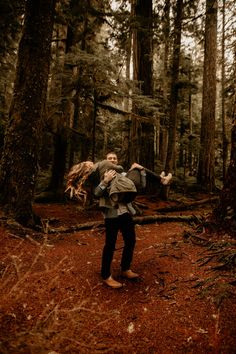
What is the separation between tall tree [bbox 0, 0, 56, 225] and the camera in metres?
Answer: 6.74

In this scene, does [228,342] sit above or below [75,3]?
below

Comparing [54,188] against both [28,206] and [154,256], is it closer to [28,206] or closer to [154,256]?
[28,206]

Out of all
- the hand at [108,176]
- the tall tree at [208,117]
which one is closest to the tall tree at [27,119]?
the hand at [108,176]

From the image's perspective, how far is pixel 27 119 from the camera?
6.84 metres

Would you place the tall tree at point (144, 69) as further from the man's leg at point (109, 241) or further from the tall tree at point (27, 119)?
the man's leg at point (109, 241)

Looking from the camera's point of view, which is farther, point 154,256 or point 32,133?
point 32,133

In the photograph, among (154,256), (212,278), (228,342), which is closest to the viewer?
(228,342)

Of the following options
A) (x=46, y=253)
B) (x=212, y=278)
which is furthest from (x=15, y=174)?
(x=212, y=278)

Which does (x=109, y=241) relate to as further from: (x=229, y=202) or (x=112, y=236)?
(x=229, y=202)

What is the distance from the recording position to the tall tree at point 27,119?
22.1 ft

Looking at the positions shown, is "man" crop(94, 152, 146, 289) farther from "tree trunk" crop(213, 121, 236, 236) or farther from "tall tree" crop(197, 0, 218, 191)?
"tall tree" crop(197, 0, 218, 191)

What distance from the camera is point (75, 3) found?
899 centimetres

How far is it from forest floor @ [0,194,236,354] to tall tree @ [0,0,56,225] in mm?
644

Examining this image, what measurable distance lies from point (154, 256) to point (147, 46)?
9565 millimetres
